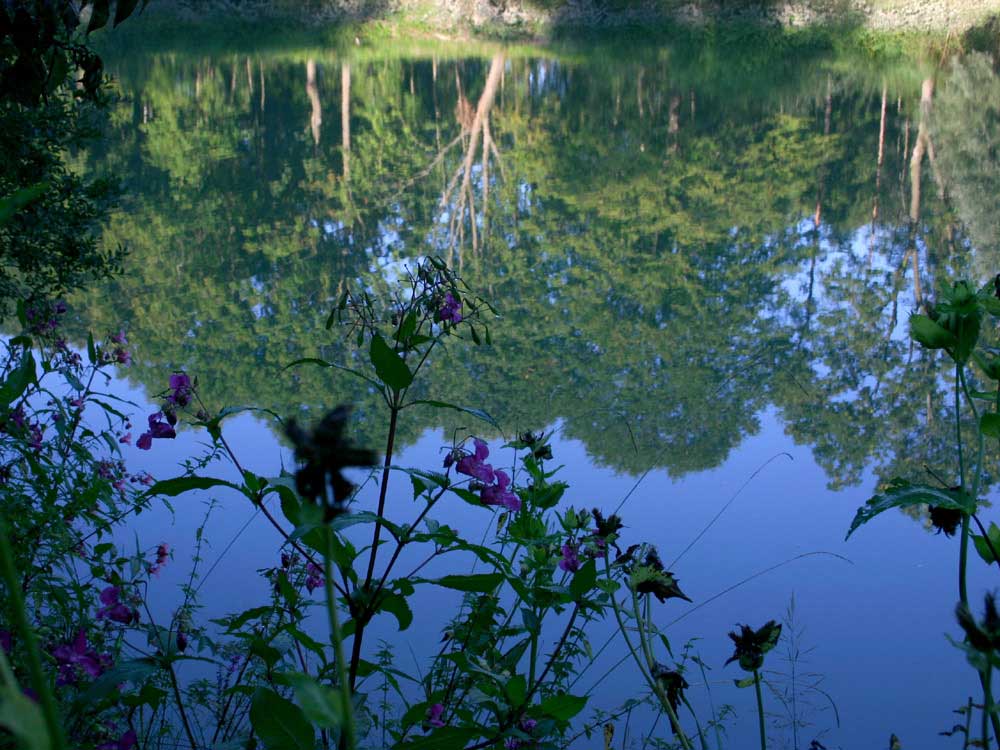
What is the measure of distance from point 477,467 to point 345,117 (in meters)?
12.0

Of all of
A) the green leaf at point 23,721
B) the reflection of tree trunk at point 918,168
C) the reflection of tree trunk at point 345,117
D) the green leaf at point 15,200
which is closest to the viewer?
the green leaf at point 23,721

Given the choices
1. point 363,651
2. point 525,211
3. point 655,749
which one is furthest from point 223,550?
point 525,211

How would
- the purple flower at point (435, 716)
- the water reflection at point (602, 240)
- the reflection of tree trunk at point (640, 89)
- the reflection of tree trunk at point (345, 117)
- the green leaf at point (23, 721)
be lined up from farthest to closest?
the reflection of tree trunk at point (640, 89), the reflection of tree trunk at point (345, 117), the water reflection at point (602, 240), the purple flower at point (435, 716), the green leaf at point (23, 721)

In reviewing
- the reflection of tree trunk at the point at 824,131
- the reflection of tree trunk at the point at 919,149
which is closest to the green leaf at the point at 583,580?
the reflection of tree trunk at the point at 824,131

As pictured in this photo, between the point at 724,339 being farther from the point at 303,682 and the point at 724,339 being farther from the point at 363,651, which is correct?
the point at 303,682

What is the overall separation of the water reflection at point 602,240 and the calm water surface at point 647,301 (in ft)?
0.10

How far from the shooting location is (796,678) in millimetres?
2369

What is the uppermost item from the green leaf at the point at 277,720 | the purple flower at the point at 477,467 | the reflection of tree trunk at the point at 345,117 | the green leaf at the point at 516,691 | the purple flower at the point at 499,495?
the reflection of tree trunk at the point at 345,117

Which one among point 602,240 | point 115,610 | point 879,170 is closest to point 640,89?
point 879,170

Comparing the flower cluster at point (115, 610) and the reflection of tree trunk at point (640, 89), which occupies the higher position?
the reflection of tree trunk at point (640, 89)

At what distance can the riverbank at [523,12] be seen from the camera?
21.5 metres

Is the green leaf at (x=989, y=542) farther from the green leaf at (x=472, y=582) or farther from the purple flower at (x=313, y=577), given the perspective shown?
the purple flower at (x=313, y=577)

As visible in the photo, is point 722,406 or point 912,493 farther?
point 722,406

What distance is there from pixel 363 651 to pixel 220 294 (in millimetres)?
3918
